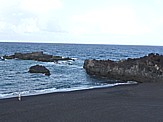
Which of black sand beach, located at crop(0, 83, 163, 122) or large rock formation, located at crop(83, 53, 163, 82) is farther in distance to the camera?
large rock formation, located at crop(83, 53, 163, 82)

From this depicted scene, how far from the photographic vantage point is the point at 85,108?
62.6 feet

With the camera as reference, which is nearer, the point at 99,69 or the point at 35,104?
the point at 35,104

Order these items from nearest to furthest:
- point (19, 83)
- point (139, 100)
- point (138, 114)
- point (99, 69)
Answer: point (138, 114) < point (139, 100) < point (19, 83) < point (99, 69)

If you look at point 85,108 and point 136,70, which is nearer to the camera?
point 85,108

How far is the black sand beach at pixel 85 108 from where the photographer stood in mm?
16469

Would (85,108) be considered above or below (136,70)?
below

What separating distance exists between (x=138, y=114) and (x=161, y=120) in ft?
5.65

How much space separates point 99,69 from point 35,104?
26.8 m

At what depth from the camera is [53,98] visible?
23.0 metres

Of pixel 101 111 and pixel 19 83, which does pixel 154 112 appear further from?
pixel 19 83

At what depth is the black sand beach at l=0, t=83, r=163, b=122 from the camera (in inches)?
648

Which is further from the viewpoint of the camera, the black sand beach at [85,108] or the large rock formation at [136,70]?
the large rock formation at [136,70]

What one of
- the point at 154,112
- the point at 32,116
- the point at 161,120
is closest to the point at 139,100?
the point at 154,112

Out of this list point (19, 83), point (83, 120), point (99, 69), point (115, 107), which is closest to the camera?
point (83, 120)
